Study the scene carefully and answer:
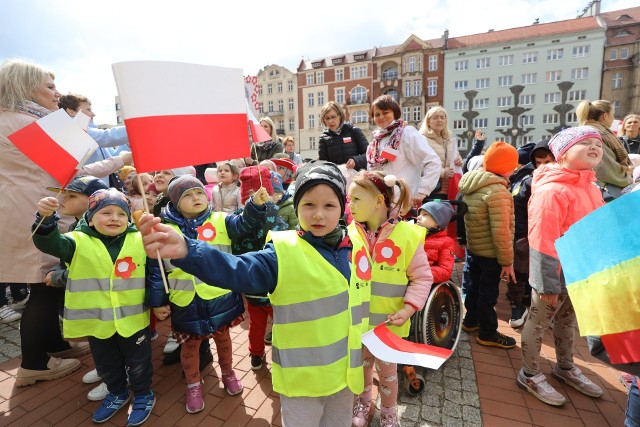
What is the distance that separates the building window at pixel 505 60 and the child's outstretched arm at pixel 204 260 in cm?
4698

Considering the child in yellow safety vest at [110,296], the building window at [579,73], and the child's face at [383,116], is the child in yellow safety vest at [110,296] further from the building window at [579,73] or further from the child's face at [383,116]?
the building window at [579,73]

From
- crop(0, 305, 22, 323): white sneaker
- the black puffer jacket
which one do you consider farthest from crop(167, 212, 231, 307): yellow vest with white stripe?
crop(0, 305, 22, 323): white sneaker

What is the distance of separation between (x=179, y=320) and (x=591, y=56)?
160ft

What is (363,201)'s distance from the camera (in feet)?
7.32

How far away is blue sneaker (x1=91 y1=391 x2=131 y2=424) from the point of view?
2477 mm

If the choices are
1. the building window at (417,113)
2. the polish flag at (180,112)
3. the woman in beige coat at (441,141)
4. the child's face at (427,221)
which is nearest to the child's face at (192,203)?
the polish flag at (180,112)

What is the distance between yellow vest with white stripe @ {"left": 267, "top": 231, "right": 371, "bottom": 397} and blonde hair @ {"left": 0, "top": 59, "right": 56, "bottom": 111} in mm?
2822

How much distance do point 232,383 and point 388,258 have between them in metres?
1.71

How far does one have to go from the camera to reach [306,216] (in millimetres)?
1631

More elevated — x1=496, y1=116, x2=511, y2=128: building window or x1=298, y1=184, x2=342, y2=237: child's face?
x1=496, y1=116, x2=511, y2=128: building window

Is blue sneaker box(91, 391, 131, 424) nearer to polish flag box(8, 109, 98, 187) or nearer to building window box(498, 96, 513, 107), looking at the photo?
polish flag box(8, 109, 98, 187)

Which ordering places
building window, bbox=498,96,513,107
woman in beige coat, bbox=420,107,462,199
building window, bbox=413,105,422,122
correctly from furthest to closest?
1. building window, bbox=413,105,422,122
2. building window, bbox=498,96,513,107
3. woman in beige coat, bbox=420,107,462,199

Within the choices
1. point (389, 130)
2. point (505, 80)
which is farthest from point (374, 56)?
point (389, 130)

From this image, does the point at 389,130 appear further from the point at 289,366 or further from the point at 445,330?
the point at 289,366
